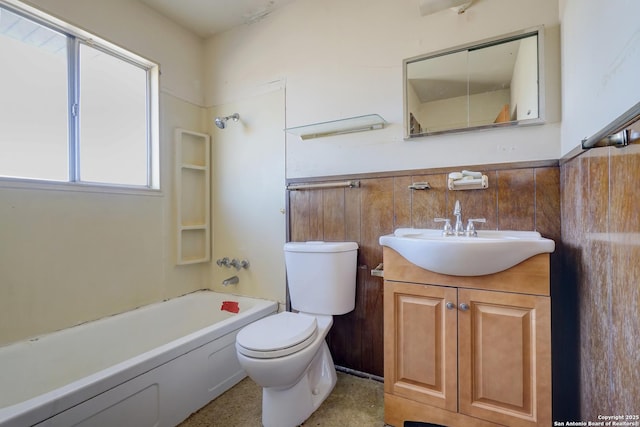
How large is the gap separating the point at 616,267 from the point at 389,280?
0.74 meters

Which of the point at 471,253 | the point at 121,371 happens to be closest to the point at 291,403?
the point at 121,371

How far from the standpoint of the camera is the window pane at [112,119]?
1728mm

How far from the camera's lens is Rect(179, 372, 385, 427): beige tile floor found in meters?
1.37

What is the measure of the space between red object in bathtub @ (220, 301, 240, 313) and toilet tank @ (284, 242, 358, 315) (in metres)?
0.68

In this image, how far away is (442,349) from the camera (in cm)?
121

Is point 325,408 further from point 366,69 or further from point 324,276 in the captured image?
point 366,69

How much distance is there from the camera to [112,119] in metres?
1.87

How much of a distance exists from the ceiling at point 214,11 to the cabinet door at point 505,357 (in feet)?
7.16

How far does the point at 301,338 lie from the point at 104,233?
1.38 metres

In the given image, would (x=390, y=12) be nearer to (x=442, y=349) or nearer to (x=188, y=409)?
(x=442, y=349)

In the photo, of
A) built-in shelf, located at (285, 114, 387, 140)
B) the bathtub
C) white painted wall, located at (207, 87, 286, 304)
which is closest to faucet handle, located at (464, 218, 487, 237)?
built-in shelf, located at (285, 114, 387, 140)

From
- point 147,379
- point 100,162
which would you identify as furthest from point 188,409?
point 100,162

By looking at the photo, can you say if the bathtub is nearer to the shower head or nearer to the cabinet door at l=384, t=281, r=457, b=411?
the cabinet door at l=384, t=281, r=457, b=411

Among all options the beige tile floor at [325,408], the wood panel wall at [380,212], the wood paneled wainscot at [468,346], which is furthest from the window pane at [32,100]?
the wood paneled wainscot at [468,346]
